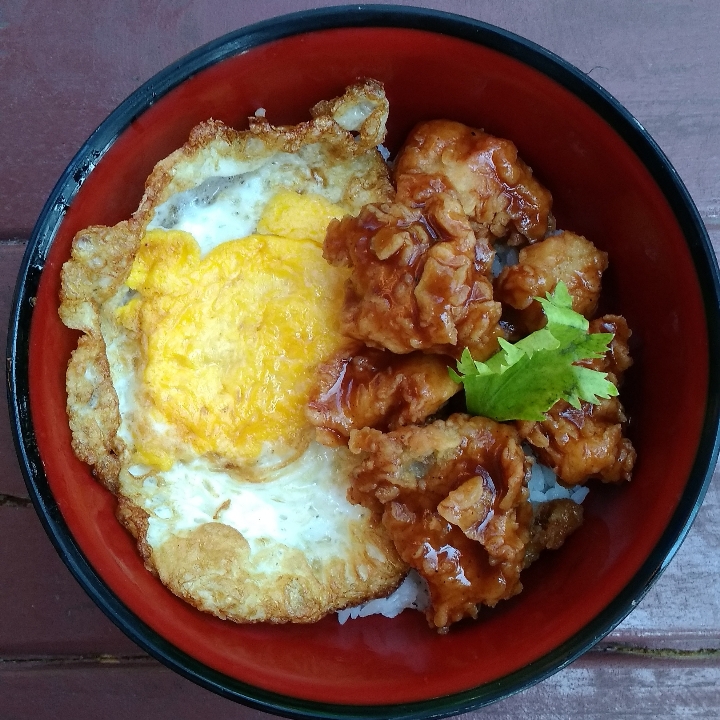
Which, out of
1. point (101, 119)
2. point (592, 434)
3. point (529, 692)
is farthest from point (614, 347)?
point (101, 119)

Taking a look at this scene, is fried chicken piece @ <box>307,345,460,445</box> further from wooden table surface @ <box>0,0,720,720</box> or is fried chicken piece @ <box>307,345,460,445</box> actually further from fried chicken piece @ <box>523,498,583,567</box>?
wooden table surface @ <box>0,0,720,720</box>

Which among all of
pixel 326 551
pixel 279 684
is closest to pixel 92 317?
pixel 326 551

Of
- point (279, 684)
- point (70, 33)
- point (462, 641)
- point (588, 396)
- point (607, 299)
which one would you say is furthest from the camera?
point (70, 33)

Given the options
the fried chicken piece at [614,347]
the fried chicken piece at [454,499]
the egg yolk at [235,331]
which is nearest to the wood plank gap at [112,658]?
the fried chicken piece at [454,499]

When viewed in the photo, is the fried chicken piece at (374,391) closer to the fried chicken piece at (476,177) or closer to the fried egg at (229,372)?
the fried egg at (229,372)

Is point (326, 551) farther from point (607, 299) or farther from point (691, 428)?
point (607, 299)

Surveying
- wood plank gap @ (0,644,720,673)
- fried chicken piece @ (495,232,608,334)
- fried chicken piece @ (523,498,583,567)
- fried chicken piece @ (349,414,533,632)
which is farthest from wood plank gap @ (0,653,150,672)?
fried chicken piece @ (495,232,608,334)

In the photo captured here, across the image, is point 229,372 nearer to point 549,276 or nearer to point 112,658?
point 549,276

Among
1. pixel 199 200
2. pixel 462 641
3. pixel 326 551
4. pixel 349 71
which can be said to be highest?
pixel 349 71
